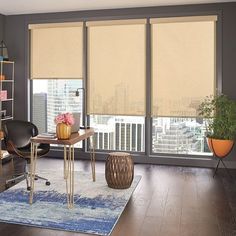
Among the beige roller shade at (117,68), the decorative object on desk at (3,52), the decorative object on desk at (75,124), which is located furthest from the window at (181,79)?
the decorative object on desk at (3,52)

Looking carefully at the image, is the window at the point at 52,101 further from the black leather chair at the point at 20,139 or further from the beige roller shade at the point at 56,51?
the black leather chair at the point at 20,139

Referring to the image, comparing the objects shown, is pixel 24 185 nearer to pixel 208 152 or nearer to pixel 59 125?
pixel 59 125

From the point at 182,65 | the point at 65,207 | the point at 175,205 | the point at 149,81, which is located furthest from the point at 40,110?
the point at 175,205

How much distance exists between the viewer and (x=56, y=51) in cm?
596

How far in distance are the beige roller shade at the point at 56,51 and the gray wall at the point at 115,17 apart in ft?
0.47

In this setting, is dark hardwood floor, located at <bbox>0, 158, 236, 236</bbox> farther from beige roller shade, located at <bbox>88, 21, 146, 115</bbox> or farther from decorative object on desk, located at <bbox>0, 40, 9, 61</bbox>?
decorative object on desk, located at <bbox>0, 40, 9, 61</bbox>

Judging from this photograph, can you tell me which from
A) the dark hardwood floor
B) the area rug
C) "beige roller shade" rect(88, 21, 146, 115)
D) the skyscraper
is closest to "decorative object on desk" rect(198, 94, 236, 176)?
the dark hardwood floor

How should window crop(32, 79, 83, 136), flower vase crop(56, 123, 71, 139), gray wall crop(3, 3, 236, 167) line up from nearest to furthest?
flower vase crop(56, 123, 71, 139) < gray wall crop(3, 3, 236, 167) < window crop(32, 79, 83, 136)

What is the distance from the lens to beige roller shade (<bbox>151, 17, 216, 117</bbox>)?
5.29 meters

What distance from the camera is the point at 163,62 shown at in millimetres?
5488

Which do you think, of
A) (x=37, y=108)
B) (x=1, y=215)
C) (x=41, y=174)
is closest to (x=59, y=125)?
(x=1, y=215)

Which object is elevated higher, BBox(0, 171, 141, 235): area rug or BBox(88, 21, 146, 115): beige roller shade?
BBox(88, 21, 146, 115): beige roller shade

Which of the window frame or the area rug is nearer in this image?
the area rug

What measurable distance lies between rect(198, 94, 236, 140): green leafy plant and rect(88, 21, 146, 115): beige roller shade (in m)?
1.19
